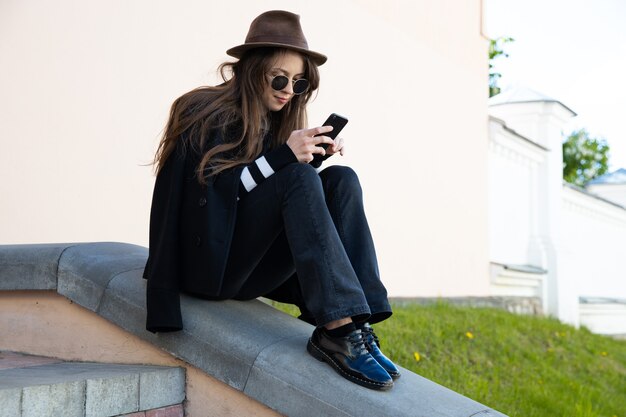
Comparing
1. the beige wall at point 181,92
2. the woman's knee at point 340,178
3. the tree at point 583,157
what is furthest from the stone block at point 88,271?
the tree at point 583,157

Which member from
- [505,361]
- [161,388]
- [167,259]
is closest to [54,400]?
[161,388]

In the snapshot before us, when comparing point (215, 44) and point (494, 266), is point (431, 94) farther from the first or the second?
point (215, 44)

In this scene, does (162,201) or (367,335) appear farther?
(162,201)

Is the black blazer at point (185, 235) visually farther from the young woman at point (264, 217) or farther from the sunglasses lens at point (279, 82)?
the sunglasses lens at point (279, 82)

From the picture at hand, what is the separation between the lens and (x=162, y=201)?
2559 millimetres

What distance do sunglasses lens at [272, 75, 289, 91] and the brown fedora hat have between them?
11cm

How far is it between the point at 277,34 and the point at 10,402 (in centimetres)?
145

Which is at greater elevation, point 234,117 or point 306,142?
point 234,117

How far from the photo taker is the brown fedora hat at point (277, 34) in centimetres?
271

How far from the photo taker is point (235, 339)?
2.42 meters

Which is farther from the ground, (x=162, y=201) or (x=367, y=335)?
(x=162, y=201)

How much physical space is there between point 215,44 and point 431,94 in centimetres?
333

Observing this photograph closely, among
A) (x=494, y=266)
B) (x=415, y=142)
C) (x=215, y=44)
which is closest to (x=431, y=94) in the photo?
(x=415, y=142)

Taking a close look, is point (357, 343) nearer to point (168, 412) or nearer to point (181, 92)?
point (168, 412)
